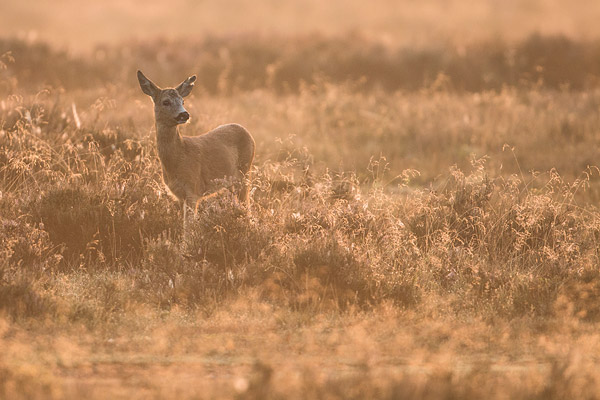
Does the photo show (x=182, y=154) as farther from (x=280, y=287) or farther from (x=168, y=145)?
(x=280, y=287)

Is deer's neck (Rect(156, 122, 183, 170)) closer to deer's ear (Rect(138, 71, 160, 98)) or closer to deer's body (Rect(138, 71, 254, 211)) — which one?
deer's body (Rect(138, 71, 254, 211))

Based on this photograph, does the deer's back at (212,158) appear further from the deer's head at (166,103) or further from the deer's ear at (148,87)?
the deer's ear at (148,87)

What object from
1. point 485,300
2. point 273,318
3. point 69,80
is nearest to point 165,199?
point 273,318

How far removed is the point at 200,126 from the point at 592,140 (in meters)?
8.70

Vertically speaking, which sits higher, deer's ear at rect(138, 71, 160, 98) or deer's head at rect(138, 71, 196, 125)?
deer's ear at rect(138, 71, 160, 98)

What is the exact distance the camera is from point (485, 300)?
793 centimetres

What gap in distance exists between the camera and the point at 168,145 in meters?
9.60

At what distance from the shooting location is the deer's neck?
9.60 meters

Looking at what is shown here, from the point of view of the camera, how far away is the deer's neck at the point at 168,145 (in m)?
9.60

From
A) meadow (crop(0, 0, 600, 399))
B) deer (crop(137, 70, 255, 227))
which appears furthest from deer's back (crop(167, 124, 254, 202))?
meadow (crop(0, 0, 600, 399))

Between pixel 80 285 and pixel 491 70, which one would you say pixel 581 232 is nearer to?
pixel 80 285

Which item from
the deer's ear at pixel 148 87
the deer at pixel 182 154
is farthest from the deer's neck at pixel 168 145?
the deer's ear at pixel 148 87

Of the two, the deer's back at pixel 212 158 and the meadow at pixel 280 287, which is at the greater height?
the deer's back at pixel 212 158

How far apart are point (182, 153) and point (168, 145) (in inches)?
7.5
